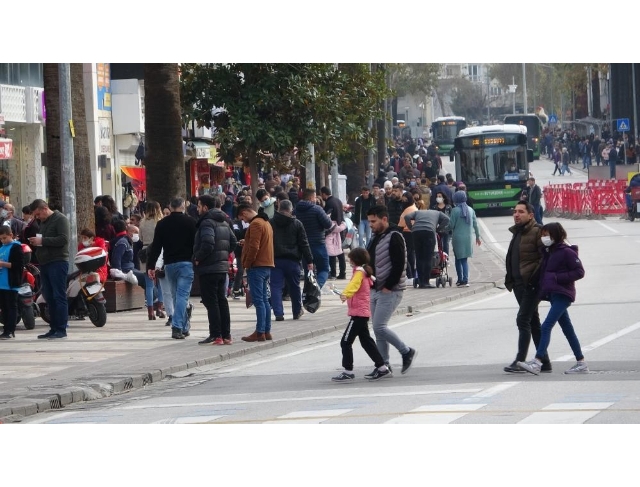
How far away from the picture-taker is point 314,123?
2944 centimetres

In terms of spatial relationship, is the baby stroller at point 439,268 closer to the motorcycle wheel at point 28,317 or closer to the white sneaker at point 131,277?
the white sneaker at point 131,277

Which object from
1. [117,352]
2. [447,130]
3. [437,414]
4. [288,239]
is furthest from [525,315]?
[447,130]

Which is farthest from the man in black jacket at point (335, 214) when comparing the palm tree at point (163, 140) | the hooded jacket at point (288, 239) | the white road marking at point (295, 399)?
the white road marking at point (295, 399)

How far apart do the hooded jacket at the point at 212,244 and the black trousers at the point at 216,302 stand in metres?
0.09

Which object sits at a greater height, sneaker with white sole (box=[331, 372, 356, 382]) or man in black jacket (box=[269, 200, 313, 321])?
man in black jacket (box=[269, 200, 313, 321])

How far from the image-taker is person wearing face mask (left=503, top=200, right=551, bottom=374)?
44.7 feet

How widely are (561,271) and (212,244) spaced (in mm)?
5013

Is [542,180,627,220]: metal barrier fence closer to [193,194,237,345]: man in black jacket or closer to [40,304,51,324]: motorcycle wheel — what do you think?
[40,304,51,324]: motorcycle wheel

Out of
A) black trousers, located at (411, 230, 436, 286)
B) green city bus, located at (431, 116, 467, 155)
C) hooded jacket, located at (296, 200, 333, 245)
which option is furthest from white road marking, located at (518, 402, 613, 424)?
green city bus, located at (431, 116, 467, 155)

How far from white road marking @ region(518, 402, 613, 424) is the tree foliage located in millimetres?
17743

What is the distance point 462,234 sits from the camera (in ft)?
81.5

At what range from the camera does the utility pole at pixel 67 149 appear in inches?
818
